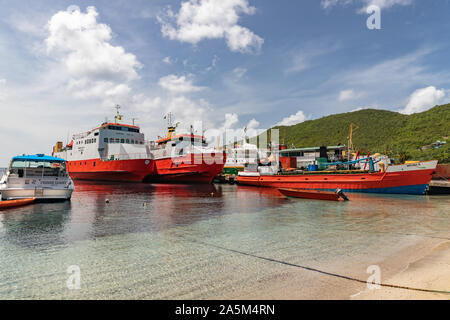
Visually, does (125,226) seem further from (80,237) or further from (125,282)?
(125,282)

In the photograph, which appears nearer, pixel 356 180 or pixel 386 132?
pixel 356 180

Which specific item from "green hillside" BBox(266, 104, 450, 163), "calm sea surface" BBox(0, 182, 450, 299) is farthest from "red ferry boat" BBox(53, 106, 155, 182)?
"green hillside" BBox(266, 104, 450, 163)

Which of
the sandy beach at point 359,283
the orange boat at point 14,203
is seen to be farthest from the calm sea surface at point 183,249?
the orange boat at point 14,203

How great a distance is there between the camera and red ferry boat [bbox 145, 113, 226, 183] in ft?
105

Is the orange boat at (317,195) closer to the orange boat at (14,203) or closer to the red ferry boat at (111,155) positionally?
the orange boat at (14,203)

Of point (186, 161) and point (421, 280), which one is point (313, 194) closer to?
point (421, 280)

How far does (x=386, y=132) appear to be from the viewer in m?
80.9

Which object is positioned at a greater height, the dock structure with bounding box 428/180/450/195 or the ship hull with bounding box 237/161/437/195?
the ship hull with bounding box 237/161/437/195

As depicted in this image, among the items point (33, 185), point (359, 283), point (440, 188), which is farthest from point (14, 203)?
point (440, 188)

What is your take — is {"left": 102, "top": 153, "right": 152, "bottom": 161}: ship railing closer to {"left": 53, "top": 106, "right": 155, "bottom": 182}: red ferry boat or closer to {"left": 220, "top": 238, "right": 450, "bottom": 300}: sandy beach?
{"left": 53, "top": 106, "right": 155, "bottom": 182}: red ferry boat

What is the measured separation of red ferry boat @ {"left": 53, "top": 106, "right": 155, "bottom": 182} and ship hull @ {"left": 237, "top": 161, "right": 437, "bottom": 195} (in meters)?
21.4

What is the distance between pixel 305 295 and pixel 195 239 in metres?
4.51

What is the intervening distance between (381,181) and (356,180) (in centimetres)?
209
